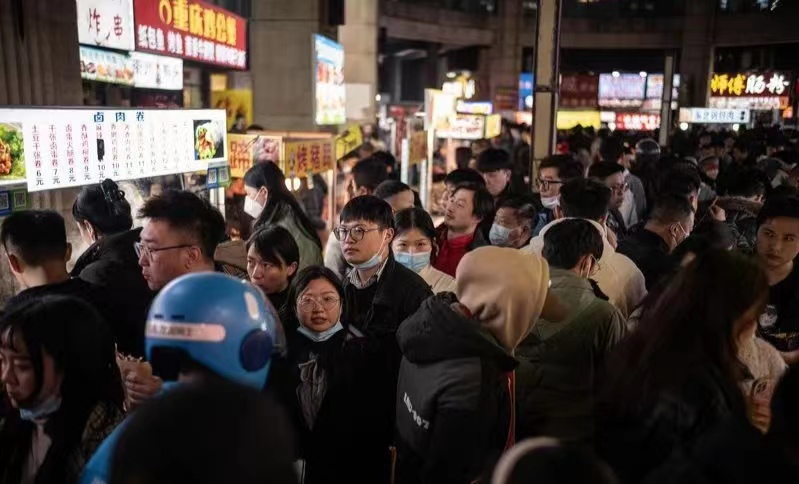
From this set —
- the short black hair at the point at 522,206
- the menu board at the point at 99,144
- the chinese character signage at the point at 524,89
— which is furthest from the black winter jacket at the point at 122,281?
the chinese character signage at the point at 524,89

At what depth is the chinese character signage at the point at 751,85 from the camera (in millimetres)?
26766

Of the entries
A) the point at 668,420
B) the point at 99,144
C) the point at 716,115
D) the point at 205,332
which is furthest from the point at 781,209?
the point at 716,115

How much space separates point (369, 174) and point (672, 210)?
9.74 ft

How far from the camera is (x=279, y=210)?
523cm

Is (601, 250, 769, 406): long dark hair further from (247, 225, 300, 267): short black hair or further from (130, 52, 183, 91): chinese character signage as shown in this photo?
(130, 52, 183, 91): chinese character signage

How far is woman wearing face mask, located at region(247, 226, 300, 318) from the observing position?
152 inches

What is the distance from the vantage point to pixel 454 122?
11742mm

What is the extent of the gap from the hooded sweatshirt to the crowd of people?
0.04 ft

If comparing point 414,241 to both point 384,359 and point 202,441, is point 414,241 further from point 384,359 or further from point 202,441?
point 202,441

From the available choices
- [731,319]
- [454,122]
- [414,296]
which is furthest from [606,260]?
[454,122]

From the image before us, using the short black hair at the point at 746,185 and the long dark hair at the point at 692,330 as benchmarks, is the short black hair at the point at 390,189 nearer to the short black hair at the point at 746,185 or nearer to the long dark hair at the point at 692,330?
the long dark hair at the point at 692,330

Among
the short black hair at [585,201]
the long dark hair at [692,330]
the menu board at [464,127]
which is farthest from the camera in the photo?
the menu board at [464,127]

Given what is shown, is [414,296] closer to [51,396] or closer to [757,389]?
[757,389]

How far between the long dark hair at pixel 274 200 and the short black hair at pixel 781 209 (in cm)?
307
